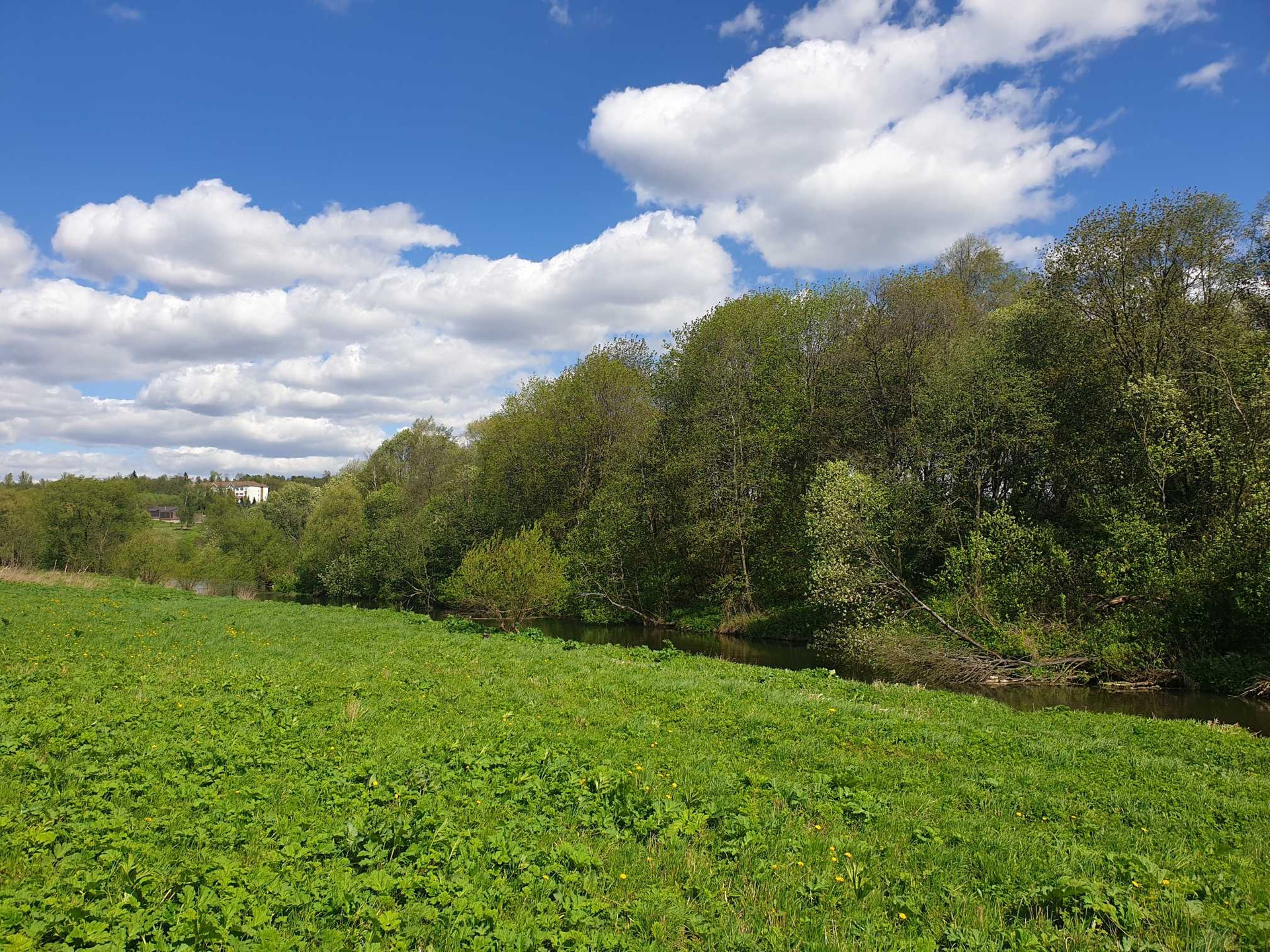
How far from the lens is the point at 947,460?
2745cm

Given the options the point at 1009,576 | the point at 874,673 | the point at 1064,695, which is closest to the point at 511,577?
the point at 874,673

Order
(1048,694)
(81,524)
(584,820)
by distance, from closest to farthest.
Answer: (584,820) < (1048,694) < (81,524)

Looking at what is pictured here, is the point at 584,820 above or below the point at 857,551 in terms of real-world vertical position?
below

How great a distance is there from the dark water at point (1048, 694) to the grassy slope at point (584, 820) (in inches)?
263

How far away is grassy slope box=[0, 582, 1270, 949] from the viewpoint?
452 centimetres

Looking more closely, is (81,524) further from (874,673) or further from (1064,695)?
(1064,695)

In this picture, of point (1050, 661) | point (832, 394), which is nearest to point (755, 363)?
point (832, 394)

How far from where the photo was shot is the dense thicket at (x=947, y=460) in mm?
22734

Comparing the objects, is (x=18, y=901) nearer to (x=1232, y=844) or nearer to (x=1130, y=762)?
(x=1232, y=844)

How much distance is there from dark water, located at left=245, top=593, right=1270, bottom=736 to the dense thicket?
5.70 feet

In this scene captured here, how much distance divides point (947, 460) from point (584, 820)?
25205mm

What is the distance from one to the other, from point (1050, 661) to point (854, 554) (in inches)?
300

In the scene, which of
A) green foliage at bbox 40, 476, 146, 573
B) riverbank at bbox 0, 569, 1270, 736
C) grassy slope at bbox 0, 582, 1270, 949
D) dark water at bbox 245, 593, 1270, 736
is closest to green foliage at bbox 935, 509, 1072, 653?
riverbank at bbox 0, 569, 1270, 736

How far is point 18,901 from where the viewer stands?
13.7 ft
